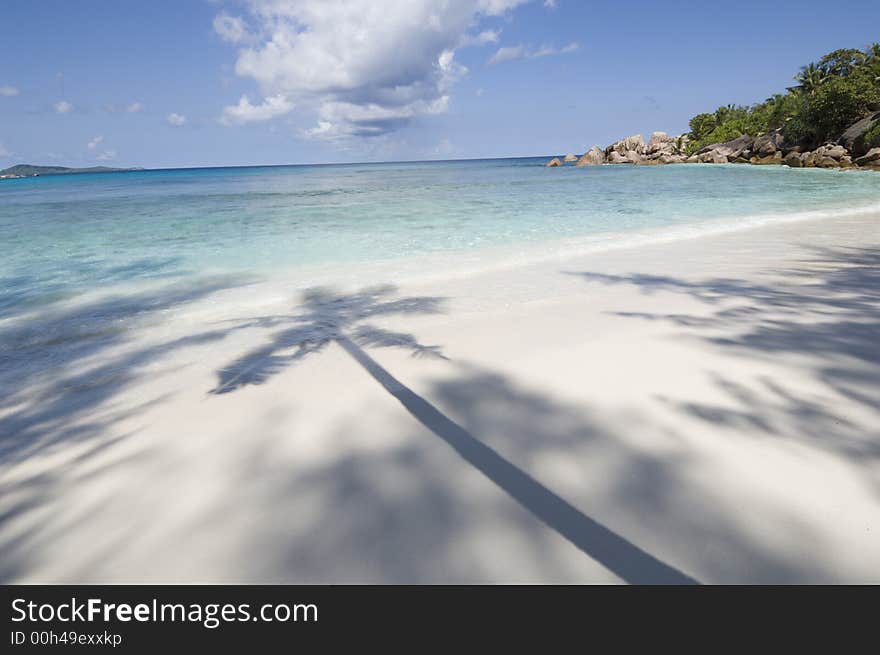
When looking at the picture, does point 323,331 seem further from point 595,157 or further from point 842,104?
point 595,157

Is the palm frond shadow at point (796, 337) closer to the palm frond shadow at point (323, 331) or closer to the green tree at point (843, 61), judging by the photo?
the palm frond shadow at point (323, 331)

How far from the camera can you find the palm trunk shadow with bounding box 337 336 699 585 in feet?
6.75

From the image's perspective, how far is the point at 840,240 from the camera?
9.79 m

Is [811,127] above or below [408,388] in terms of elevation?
above

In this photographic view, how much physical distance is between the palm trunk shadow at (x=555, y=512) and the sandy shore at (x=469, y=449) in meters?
0.01

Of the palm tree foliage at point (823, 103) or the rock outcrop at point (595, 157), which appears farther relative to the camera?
the rock outcrop at point (595, 157)

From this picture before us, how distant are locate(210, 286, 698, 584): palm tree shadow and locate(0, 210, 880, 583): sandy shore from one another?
2 cm

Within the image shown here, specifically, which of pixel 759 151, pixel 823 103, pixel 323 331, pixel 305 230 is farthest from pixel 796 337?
pixel 759 151

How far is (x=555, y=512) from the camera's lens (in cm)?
242

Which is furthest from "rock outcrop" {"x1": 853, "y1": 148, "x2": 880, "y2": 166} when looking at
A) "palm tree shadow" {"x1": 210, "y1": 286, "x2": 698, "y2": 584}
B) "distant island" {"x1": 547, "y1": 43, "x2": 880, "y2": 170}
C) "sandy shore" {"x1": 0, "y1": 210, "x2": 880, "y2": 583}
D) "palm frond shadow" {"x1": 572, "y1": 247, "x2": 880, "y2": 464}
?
"palm tree shadow" {"x1": 210, "y1": 286, "x2": 698, "y2": 584}

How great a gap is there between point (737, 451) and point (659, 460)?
1.52 feet

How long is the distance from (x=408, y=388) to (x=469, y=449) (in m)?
1.06

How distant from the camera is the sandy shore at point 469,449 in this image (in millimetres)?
2195

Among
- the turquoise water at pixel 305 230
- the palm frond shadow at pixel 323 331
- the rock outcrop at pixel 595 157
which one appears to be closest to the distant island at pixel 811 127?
the rock outcrop at pixel 595 157
